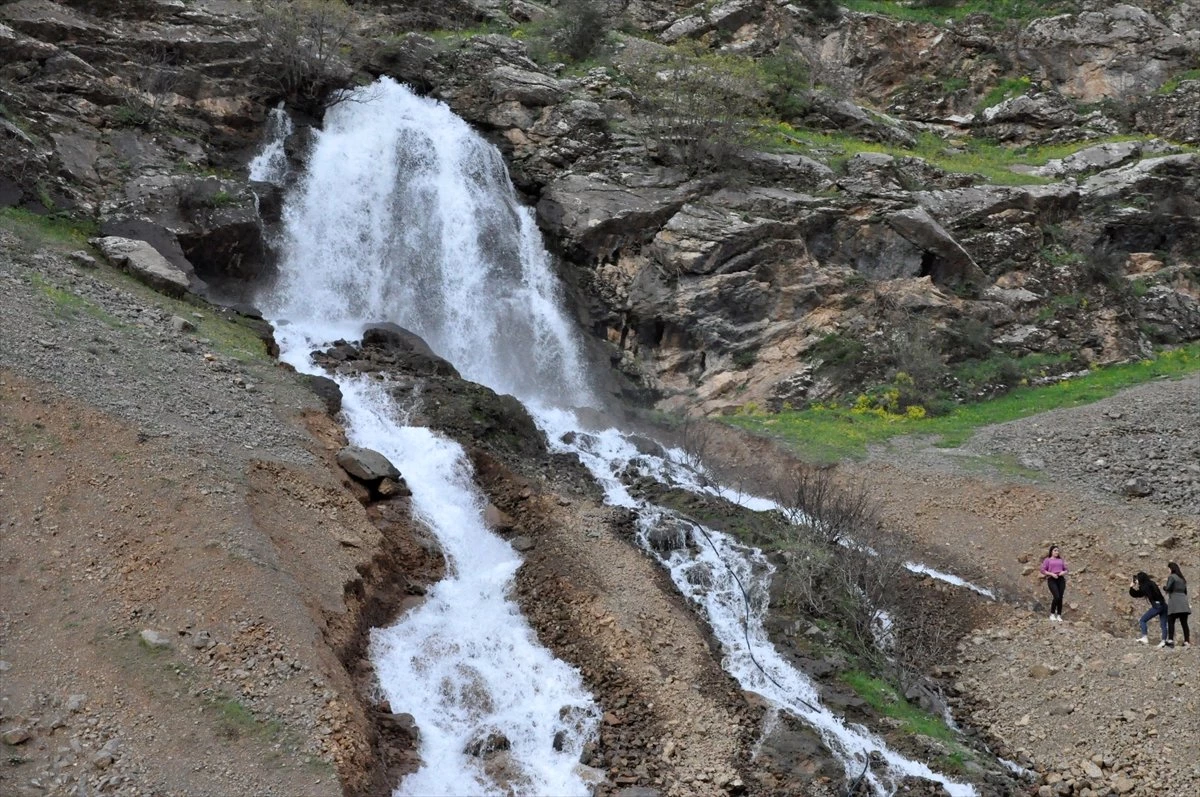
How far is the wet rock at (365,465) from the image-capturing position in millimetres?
15766

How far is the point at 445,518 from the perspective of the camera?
1611 centimetres

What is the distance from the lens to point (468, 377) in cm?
2508

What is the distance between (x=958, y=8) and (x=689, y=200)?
23.6 meters

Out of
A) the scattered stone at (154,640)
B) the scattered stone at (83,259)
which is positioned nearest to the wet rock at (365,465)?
the scattered stone at (154,640)

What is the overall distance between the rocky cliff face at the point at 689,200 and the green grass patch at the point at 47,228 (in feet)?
1.22

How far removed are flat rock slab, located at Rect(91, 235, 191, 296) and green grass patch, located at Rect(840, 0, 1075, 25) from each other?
3470 centimetres

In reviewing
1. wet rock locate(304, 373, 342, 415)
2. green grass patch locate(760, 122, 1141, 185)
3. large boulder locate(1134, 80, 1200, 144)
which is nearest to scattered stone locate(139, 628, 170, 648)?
wet rock locate(304, 373, 342, 415)

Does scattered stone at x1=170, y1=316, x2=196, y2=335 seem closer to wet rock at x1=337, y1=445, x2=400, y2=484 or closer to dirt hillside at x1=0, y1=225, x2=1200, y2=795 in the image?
dirt hillside at x1=0, y1=225, x2=1200, y2=795

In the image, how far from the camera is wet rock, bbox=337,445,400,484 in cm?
1577

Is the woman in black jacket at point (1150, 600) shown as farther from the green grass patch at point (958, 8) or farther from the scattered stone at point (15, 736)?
the green grass patch at point (958, 8)

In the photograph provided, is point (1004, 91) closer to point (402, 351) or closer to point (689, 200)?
point (689, 200)

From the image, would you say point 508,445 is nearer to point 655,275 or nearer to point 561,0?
point 655,275

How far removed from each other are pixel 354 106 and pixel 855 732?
80.8 ft

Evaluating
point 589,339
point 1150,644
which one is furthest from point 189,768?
point 589,339
